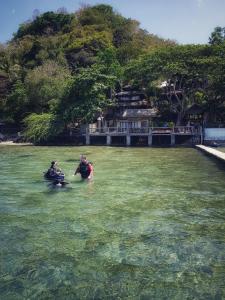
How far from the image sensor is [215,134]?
4241cm

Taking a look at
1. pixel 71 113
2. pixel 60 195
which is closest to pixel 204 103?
pixel 71 113

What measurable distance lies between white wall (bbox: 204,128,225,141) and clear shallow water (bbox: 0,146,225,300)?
21.4 metres

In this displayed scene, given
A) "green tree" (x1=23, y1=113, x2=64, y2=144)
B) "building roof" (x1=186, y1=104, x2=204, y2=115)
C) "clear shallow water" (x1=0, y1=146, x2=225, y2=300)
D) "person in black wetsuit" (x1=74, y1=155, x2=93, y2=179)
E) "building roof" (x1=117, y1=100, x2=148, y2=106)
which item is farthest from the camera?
"building roof" (x1=117, y1=100, x2=148, y2=106)

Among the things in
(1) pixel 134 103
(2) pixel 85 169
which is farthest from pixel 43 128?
(2) pixel 85 169

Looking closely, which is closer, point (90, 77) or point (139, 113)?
point (90, 77)

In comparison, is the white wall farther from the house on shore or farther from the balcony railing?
the balcony railing

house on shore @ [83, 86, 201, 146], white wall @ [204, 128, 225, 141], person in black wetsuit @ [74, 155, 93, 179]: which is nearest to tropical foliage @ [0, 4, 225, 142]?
house on shore @ [83, 86, 201, 146]

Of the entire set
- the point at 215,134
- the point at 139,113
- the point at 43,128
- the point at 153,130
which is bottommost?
the point at 215,134

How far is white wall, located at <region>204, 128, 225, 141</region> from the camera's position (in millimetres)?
42156

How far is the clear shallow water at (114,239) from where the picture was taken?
26.8ft

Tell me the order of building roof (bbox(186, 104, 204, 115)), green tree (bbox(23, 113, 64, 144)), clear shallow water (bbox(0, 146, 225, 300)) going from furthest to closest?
green tree (bbox(23, 113, 64, 144)), building roof (bbox(186, 104, 204, 115)), clear shallow water (bbox(0, 146, 225, 300))

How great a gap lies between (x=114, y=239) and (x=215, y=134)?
33.5 m

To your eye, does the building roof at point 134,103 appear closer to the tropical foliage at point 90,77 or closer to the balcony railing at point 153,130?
the tropical foliage at point 90,77

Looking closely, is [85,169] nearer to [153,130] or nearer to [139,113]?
[153,130]
